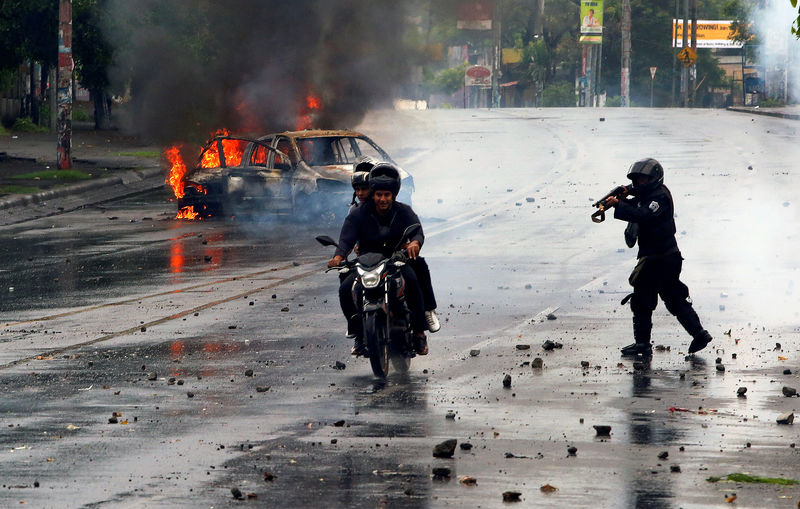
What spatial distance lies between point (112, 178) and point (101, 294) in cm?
1617

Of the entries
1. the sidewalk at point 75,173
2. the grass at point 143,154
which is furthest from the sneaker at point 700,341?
the grass at point 143,154

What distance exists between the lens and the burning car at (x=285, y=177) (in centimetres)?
2138

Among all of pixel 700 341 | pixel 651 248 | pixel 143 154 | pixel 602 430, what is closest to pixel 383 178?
pixel 651 248

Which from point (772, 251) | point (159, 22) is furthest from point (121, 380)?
point (159, 22)

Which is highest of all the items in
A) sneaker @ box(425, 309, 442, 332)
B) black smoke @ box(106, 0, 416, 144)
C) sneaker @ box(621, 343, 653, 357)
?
black smoke @ box(106, 0, 416, 144)

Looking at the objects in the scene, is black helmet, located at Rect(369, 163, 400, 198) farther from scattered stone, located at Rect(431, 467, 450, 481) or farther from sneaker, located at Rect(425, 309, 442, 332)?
scattered stone, located at Rect(431, 467, 450, 481)

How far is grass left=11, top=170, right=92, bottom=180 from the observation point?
2955cm

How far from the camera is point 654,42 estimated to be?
312 ft

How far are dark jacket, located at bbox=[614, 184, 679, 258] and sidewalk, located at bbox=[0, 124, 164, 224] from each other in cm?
1519

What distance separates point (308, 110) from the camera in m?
31.5

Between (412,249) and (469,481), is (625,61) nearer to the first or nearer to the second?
(412,249)

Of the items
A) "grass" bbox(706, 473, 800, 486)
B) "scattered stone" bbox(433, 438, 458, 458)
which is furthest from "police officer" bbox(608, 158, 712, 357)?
"grass" bbox(706, 473, 800, 486)

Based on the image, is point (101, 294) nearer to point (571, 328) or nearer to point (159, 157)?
point (571, 328)

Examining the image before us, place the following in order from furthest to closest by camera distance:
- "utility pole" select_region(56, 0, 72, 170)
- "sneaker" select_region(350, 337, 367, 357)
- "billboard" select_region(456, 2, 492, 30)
A: "billboard" select_region(456, 2, 492, 30) → "utility pole" select_region(56, 0, 72, 170) → "sneaker" select_region(350, 337, 367, 357)
